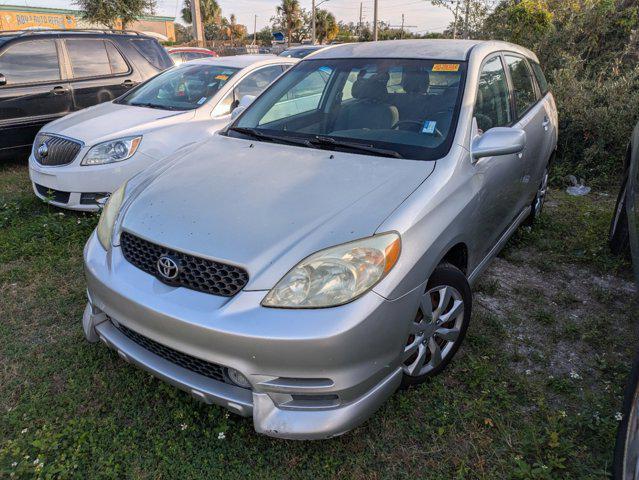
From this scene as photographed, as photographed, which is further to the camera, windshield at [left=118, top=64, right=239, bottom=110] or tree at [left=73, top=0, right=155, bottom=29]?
tree at [left=73, top=0, right=155, bottom=29]

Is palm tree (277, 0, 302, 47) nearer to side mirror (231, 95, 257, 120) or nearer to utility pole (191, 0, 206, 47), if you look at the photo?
utility pole (191, 0, 206, 47)

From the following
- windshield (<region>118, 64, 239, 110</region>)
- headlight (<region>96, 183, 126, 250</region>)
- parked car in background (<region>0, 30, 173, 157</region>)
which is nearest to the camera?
headlight (<region>96, 183, 126, 250</region>)

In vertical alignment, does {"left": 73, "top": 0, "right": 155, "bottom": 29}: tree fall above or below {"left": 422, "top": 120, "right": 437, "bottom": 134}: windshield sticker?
above

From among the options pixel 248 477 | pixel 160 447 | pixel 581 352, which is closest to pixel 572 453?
pixel 581 352

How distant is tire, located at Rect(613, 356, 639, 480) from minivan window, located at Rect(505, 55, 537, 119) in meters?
2.29

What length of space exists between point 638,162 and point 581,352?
4.00 ft

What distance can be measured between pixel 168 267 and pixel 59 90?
5497 millimetres

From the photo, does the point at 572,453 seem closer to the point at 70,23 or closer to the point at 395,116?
the point at 395,116

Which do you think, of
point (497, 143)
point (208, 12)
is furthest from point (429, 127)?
point (208, 12)

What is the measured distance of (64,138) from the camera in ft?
15.4

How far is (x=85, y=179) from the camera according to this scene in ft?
14.8

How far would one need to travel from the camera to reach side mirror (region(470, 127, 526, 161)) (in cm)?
260

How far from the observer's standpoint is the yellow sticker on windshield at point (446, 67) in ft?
9.74

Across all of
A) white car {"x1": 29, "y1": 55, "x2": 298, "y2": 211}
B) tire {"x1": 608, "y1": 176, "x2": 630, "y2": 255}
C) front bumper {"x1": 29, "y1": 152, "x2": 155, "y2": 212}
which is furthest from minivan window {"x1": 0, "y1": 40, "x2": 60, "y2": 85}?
tire {"x1": 608, "y1": 176, "x2": 630, "y2": 255}
